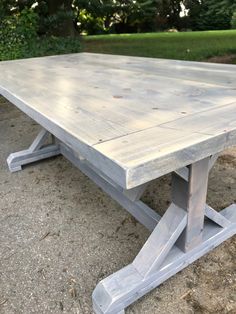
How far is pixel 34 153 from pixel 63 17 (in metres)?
5.03

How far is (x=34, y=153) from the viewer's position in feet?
8.13

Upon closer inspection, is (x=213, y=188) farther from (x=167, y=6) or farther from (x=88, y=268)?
(x=167, y=6)

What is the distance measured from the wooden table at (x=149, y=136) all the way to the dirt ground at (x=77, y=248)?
0.10 m

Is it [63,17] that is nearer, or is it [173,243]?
[173,243]

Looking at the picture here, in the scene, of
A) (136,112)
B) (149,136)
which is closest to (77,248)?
(136,112)

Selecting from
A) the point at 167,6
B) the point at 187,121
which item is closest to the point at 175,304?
the point at 187,121

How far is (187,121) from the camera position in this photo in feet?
3.25

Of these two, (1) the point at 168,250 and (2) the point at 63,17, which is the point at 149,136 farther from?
(2) the point at 63,17

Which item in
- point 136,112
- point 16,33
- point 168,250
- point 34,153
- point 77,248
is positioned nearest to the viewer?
point 136,112

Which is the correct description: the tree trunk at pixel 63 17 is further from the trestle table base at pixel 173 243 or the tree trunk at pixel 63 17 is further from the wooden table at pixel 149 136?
the trestle table base at pixel 173 243

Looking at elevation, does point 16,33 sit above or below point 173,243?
above

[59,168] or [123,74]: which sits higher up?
[123,74]

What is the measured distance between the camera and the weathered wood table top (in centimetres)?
81

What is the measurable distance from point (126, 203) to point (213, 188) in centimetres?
69
